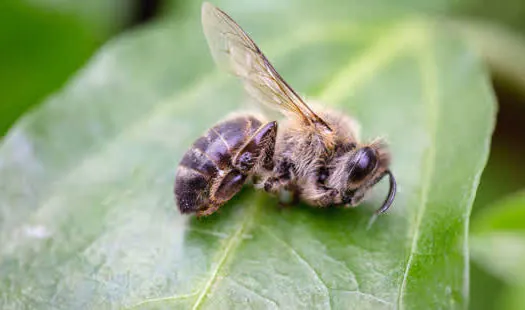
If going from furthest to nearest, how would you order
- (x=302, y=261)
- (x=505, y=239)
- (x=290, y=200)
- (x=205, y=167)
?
(x=505, y=239)
(x=290, y=200)
(x=205, y=167)
(x=302, y=261)

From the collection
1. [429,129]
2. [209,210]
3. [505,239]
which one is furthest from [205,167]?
[505,239]

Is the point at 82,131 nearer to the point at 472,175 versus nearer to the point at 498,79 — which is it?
the point at 472,175

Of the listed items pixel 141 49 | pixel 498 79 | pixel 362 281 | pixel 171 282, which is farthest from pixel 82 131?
pixel 498 79

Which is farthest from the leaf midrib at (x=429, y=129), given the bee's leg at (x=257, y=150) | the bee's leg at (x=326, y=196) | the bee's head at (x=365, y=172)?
the bee's leg at (x=257, y=150)

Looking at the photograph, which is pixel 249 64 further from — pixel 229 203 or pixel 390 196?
pixel 390 196

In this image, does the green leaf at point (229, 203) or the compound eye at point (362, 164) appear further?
the compound eye at point (362, 164)

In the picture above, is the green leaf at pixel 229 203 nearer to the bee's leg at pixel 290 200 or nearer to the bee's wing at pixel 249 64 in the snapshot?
the bee's leg at pixel 290 200

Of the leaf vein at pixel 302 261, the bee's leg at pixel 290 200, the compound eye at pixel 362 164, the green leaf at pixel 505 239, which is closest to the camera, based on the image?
the leaf vein at pixel 302 261

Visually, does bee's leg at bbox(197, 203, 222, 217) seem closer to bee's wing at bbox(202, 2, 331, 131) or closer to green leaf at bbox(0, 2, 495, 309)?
green leaf at bbox(0, 2, 495, 309)
